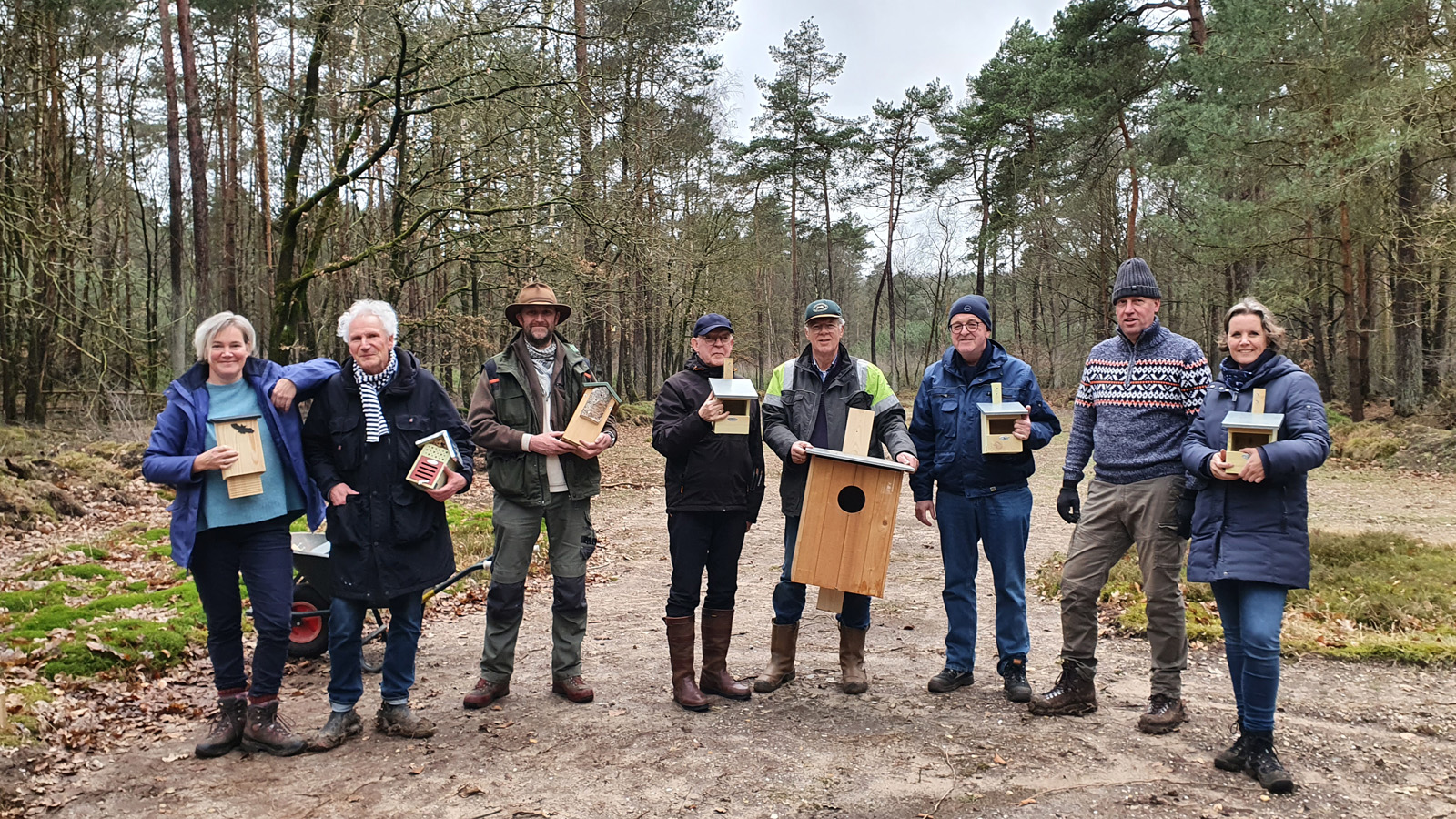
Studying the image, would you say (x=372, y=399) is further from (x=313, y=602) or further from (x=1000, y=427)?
(x=1000, y=427)

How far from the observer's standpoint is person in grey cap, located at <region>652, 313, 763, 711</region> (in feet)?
14.8

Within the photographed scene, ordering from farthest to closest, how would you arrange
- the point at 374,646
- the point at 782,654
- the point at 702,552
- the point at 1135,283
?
the point at 374,646
the point at 782,654
the point at 702,552
the point at 1135,283

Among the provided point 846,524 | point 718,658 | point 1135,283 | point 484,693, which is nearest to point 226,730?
point 484,693

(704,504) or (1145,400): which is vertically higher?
(1145,400)

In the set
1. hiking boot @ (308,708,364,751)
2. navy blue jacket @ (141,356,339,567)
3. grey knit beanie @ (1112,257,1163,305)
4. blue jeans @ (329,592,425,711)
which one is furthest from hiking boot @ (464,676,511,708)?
grey knit beanie @ (1112,257,1163,305)

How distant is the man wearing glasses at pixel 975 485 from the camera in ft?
15.2

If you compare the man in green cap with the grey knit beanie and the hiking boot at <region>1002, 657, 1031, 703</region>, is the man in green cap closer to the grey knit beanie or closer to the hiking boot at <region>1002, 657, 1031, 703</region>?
the hiking boot at <region>1002, 657, 1031, 703</region>

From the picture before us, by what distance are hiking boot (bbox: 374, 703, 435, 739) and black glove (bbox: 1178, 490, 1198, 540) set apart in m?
3.74

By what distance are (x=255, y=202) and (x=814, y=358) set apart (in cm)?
2536

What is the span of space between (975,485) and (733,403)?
1414 mm

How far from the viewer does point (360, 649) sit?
166 inches

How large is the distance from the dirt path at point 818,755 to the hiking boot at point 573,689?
74 mm

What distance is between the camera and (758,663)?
17.8 ft

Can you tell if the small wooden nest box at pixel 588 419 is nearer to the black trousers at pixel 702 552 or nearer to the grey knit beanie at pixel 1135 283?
the black trousers at pixel 702 552
